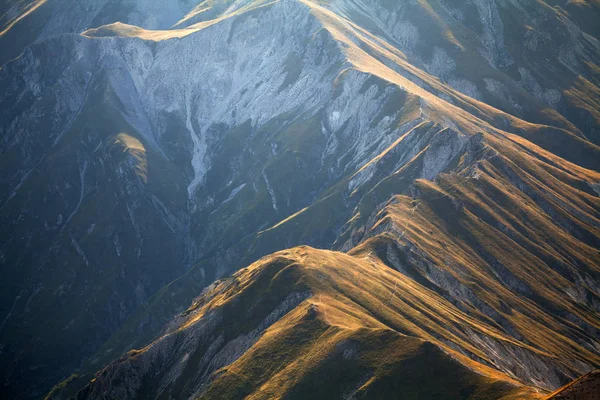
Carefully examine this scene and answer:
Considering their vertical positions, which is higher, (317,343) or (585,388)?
(585,388)

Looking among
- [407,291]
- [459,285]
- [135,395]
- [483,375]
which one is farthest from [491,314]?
[135,395]

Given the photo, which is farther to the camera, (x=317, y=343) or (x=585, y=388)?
(x=317, y=343)

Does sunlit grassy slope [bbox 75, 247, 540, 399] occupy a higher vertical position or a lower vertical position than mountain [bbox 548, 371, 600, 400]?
lower

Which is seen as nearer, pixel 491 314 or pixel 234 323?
pixel 234 323

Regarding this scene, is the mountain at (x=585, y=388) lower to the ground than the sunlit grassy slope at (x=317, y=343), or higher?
higher

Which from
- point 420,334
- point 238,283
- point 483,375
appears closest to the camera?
point 483,375

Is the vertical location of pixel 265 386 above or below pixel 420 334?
above

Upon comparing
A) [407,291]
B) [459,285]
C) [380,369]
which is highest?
[380,369]

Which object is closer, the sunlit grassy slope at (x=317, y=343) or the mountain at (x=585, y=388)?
the mountain at (x=585, y=388)

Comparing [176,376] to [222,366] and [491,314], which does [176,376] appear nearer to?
[222,366]

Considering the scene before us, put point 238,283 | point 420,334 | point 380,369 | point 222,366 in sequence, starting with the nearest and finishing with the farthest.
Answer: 1. point 380,369
2. point 420,334
3. point 222,366
4. point 238,283

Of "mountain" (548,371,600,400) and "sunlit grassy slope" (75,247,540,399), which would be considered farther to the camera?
"sunlit grassy slope" (75,247,540,399)
